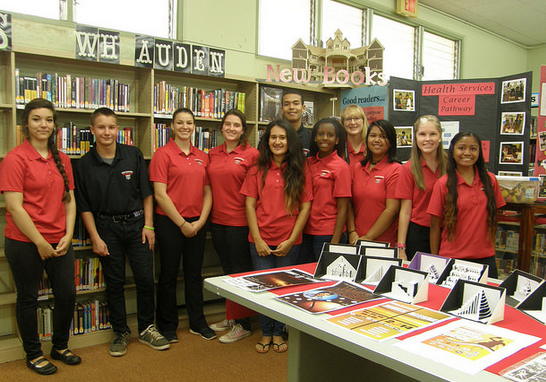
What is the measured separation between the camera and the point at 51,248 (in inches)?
104

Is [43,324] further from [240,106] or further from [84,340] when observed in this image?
[240,106]

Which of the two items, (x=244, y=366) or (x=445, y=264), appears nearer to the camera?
(x=445, y=264)

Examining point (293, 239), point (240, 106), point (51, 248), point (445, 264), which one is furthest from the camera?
point (240, 106)

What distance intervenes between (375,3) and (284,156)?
3749 millimetres

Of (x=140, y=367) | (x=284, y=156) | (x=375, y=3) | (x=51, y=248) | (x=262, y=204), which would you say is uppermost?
(x=375, y=3)

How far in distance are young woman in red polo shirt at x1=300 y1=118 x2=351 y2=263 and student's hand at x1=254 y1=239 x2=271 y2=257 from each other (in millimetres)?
322

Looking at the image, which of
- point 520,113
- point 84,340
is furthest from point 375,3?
point 84,340

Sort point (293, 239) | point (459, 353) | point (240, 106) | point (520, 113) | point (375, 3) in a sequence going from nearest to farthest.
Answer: point (459, 353), point (293, 239), point (520, 113), point (240, 106), point (375, 3)

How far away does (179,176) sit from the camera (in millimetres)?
3092

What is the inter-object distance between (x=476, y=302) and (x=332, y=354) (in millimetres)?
578

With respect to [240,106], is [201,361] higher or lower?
lower

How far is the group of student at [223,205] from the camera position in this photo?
254cm

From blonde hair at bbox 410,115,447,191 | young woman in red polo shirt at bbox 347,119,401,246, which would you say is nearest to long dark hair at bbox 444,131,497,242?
blonde hair at bbox 410,115,447,191

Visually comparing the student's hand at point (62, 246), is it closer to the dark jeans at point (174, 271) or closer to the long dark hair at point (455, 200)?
the dark jeans at point (174, 271)
